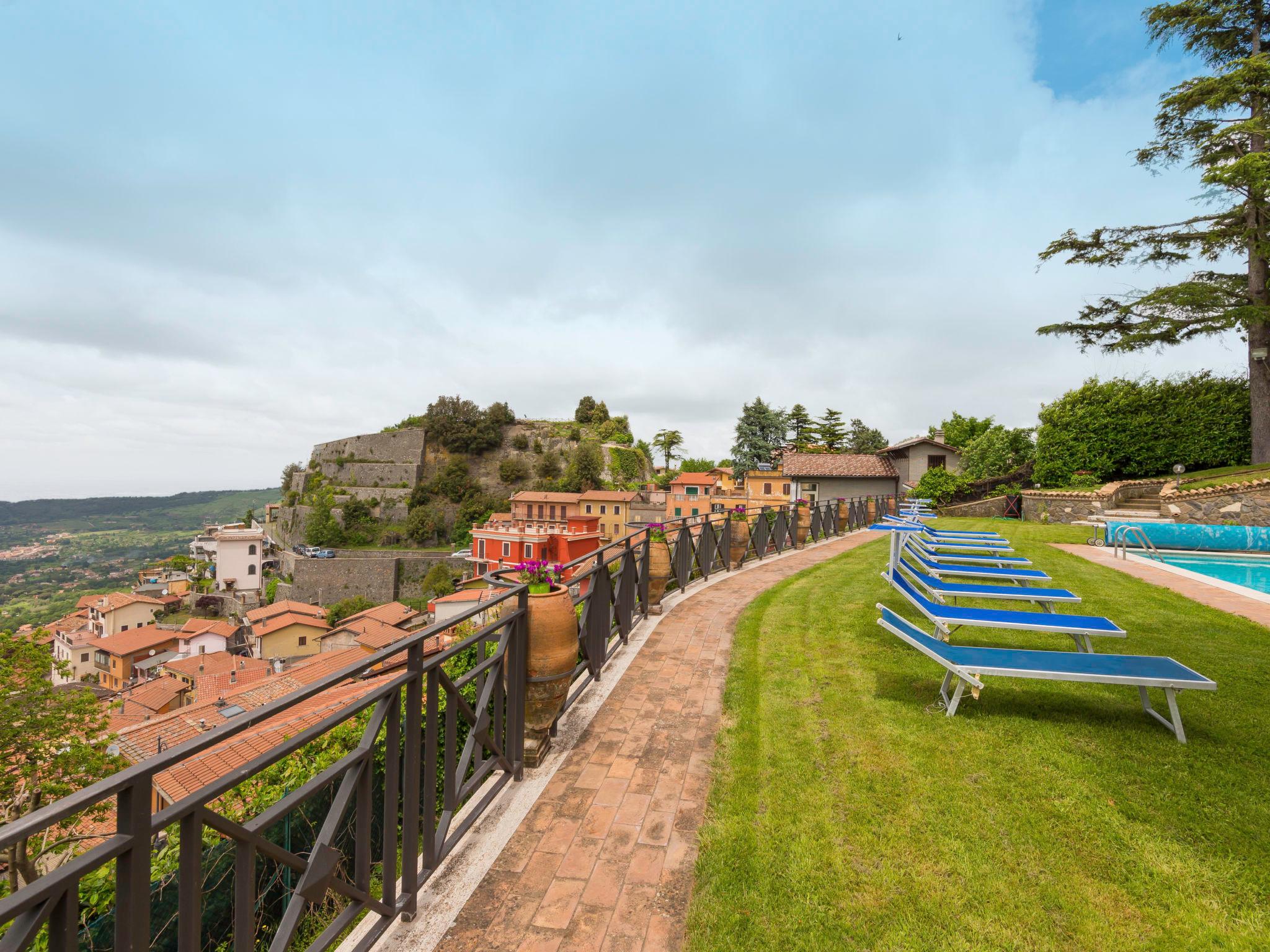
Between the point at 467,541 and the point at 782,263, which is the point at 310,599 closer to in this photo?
the point at 467,541

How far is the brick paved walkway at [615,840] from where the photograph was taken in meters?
1.80

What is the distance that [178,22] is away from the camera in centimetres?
725

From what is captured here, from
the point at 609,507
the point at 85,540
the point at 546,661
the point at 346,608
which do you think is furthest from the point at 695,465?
the point at 85,540

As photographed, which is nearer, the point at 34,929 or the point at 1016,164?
the point at 34,929

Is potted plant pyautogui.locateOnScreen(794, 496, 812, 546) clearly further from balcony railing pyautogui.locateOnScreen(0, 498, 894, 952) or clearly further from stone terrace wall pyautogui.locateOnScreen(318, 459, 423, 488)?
stone terrace wall pyautogui.locateOnScreen(318, 459, 423, 488)

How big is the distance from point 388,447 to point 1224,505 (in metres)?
51.8

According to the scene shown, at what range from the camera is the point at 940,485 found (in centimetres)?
2025

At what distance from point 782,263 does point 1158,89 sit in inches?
446

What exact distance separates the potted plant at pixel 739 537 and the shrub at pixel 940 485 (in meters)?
15.1

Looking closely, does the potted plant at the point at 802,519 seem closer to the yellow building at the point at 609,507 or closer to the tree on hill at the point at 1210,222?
the tree on hill at the point at 1210,222

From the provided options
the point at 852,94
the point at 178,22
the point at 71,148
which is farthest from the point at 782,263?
the point at 71,148

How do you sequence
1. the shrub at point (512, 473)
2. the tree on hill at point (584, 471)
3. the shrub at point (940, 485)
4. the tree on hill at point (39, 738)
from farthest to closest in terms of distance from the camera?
the shrub at point (512, 473) < the tree on hill at point (584, 471) < the shrub at point (940, 485) < the tree on hill at point (39, 738)

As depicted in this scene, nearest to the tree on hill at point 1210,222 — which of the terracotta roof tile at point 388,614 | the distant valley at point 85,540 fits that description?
the terracotta roof tile at point 388,614

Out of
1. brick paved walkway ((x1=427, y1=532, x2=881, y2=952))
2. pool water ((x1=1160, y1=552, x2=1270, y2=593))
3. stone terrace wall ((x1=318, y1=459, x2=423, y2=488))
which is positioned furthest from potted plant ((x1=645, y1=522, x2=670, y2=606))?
stone terrace wall ((x1=318, y1=459, x2=423, y2=488))
